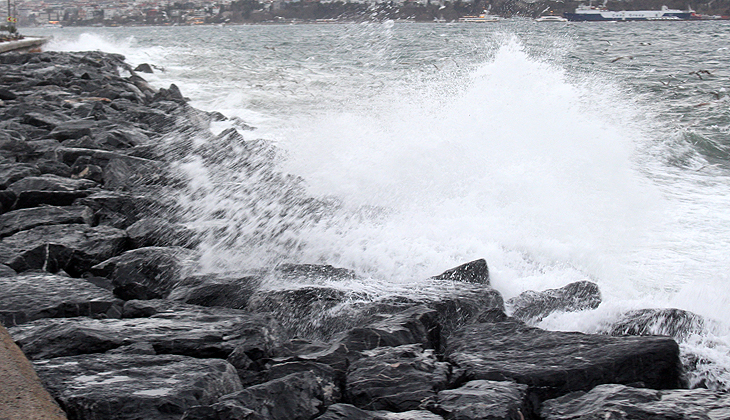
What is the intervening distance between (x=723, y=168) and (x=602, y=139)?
158 cm

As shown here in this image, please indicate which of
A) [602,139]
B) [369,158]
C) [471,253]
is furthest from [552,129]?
[471,253]

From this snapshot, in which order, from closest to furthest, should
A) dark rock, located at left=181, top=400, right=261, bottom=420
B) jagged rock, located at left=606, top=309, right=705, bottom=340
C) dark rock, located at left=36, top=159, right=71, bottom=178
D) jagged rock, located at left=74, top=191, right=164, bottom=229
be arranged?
1. dark rock, located at left=181, top=400, right=261, bottom=420
2. jagged rock, located at left=606, top=309, right=705, bottom=340
3. jagged rock, located at left=74, top=191, right=164, bottom=229
4. dark rock, located at left=36, top=159, right=71, bottom=178

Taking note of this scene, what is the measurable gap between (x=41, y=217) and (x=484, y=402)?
11.0ft

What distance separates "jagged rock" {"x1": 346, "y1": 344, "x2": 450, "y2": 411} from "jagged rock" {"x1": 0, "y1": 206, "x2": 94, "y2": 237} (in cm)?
264

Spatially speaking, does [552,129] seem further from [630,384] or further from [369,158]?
[630,384]

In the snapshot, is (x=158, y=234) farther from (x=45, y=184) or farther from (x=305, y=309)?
(x=305, y=309)

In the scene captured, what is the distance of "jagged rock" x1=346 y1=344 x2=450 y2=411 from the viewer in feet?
7.78

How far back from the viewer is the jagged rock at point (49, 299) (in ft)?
9.37

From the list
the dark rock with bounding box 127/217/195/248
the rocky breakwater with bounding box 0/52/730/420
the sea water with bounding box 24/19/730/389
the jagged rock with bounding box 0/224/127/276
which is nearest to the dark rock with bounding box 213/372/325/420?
the rocky breakwater with bounding box 0/52/730/420

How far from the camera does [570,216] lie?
228 inches

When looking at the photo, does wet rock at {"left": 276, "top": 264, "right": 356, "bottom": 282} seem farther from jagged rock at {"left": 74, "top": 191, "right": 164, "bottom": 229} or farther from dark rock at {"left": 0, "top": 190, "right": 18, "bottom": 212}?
dark rock at {"left": 0, "top": 190, "right": 18, "bottom": 212}

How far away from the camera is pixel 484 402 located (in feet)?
7.30

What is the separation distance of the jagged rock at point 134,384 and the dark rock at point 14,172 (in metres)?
3.02

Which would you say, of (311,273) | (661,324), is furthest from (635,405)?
(311,273)
